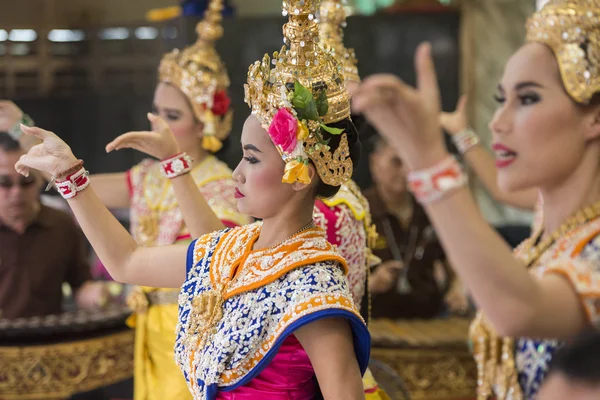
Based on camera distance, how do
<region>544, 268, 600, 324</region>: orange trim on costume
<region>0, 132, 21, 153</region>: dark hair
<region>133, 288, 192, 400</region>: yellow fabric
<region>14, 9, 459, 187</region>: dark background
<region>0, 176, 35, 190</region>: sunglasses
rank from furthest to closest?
<region>14, 9, 459, 187</region>: dark background < <region>0, 176, 35, 190</region>: sunglasses < <region>0, 132, 21, 153</region>: dark hair < <region>133, 288, 192, 400</region>: yellow fabric < <region>544, 268, 600, 324</region>: orange trim on costume

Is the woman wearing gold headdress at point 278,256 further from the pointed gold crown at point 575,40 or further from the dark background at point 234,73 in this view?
the dark background at point 234,73

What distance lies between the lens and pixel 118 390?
4578mm

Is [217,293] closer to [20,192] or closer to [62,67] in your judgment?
[20,192]

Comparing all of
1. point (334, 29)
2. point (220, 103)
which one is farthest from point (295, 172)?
point (220, 103)

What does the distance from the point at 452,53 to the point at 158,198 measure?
2.70 meters

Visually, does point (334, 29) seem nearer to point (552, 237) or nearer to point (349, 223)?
point (349, 223)

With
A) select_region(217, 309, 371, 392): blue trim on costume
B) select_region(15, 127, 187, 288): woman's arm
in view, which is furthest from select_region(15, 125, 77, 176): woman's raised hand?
select_region(217, 309, 371, 392): blue trim on costume

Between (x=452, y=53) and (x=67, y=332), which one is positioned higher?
(x=452, y=53)

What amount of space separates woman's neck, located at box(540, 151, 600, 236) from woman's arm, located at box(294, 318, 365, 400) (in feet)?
1.52

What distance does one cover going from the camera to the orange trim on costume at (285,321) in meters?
1.69

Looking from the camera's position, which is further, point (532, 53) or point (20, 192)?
point (20, 192)

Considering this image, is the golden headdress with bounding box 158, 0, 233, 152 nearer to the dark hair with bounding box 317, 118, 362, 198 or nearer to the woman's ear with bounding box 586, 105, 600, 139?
the dark hair with bounding box 317, 118, 362, 198

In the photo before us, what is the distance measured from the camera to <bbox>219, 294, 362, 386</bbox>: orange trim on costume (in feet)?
5.55

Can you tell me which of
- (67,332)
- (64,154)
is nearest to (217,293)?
(64,154)
